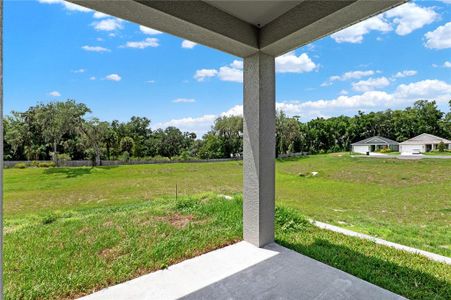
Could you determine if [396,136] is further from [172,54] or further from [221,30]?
[172,54]

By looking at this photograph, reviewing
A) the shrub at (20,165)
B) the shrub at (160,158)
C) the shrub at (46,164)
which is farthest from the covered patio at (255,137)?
the shrub at (46,164)

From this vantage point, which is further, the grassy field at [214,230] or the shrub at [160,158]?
the shrub at [160,158]

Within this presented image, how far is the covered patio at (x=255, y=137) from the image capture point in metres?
1.36

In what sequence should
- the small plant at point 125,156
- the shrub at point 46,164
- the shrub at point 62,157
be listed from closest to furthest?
the shrub at point 46,164 < the shrub at point 62,157 < the small plant at point 125,156

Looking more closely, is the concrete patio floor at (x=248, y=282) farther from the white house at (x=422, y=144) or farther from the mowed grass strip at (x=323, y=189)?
the white house at (x=422, y=144)

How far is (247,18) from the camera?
1.74 meters

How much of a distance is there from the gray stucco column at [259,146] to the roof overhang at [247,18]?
18cm

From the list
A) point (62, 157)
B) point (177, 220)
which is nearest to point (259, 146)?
point (177, 220)

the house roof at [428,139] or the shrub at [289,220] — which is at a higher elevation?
A: the house roof at [428,139]

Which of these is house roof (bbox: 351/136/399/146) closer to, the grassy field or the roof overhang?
the grassy field

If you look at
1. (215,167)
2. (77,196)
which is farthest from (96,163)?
(215,167)

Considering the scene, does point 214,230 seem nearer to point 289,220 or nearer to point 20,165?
point 289,220

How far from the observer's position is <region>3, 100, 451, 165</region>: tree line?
101 inches

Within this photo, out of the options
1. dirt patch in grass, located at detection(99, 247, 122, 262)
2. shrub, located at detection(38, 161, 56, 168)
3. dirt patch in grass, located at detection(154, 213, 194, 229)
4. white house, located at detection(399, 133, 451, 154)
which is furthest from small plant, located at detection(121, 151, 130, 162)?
white house, located at detection(399, 133, 451, 154)
